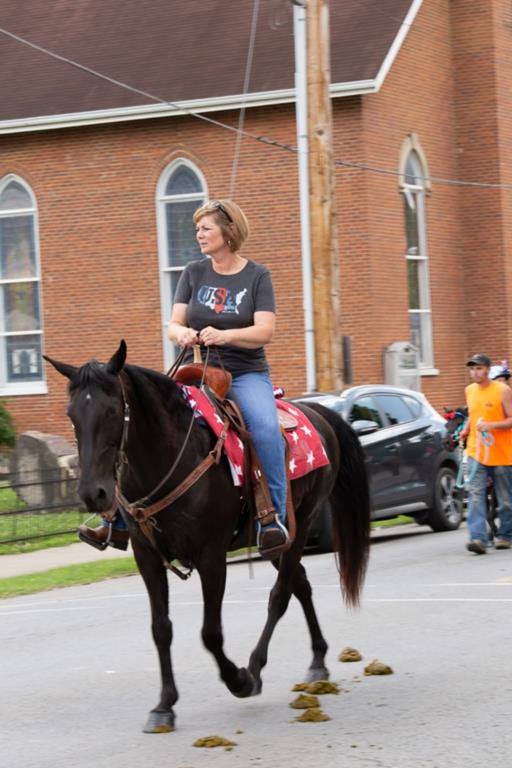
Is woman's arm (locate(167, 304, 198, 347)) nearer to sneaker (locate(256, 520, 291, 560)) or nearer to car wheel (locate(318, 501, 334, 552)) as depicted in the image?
sneaker (locate(256, 520, 291, 560))

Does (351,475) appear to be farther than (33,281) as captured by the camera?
No

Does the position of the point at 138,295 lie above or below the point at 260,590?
above

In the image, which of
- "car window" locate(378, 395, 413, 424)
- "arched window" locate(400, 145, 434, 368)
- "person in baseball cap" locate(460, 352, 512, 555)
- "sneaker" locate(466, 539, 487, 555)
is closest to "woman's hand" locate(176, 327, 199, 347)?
"person in baseball cap" locate(460, 352, 512, 555)

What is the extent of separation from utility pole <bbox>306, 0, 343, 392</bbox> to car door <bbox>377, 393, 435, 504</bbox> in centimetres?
125

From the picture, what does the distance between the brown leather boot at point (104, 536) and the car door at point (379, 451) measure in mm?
8750

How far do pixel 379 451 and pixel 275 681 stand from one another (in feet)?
28.4

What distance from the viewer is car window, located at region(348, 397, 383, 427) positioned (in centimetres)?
1678

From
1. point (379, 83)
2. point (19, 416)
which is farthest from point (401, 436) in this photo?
point (19, 416)

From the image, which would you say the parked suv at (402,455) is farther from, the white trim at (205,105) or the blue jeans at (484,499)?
the white trim at (205,105)

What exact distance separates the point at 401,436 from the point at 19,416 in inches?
A: 509

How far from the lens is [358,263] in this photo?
25562mm

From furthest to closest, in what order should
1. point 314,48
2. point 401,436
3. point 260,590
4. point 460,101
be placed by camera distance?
point 460,101, point 314,48, point 401,436, point 260,590

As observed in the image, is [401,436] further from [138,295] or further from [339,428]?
[138,295]

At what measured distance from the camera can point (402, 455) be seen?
1728cm
